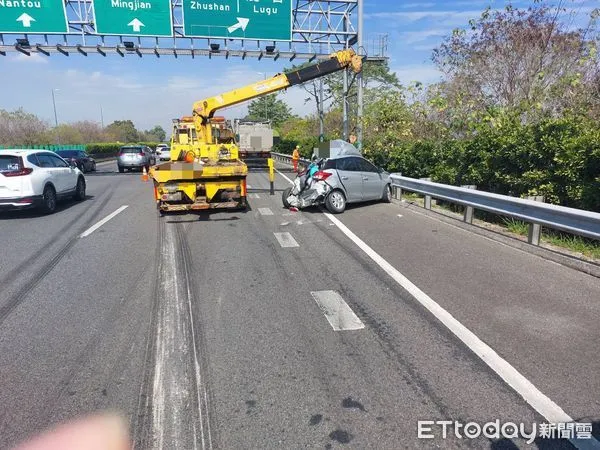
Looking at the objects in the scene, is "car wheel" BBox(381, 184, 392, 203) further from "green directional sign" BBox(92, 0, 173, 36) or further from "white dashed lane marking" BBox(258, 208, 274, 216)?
"green directional sign" BBox(92, 0, 173, 36)

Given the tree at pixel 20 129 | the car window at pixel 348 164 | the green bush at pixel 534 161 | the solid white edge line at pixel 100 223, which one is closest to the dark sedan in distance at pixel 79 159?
the solid white edge line at pixel 100 223

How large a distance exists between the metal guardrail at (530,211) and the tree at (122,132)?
3640 inches

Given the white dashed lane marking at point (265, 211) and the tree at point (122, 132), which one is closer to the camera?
the white dashed lane marking at point (265, 211)

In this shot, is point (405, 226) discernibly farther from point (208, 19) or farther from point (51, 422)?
point (208, 19)

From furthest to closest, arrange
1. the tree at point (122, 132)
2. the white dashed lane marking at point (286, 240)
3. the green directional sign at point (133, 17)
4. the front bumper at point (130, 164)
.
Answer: the tree at point (122, 132), the front bumper at point (130, 164), the green directional sign at point (133, 17), the white dashed lane marking at point (286, 240)

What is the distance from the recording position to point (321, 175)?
1070 centimetres

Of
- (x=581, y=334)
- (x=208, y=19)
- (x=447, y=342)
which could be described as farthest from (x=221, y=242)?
(x=208, y=19)

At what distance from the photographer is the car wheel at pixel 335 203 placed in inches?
423

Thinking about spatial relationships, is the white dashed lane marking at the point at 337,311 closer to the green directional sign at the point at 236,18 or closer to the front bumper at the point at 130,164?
the green directional sign at the point at 236,18

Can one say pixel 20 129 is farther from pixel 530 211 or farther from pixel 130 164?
pixel 530 211

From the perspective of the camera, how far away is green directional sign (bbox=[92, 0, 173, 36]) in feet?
58.5

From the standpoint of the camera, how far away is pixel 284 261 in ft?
21.6

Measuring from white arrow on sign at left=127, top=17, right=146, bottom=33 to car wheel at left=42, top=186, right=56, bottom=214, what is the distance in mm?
9853

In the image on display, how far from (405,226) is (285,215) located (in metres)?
3.02
